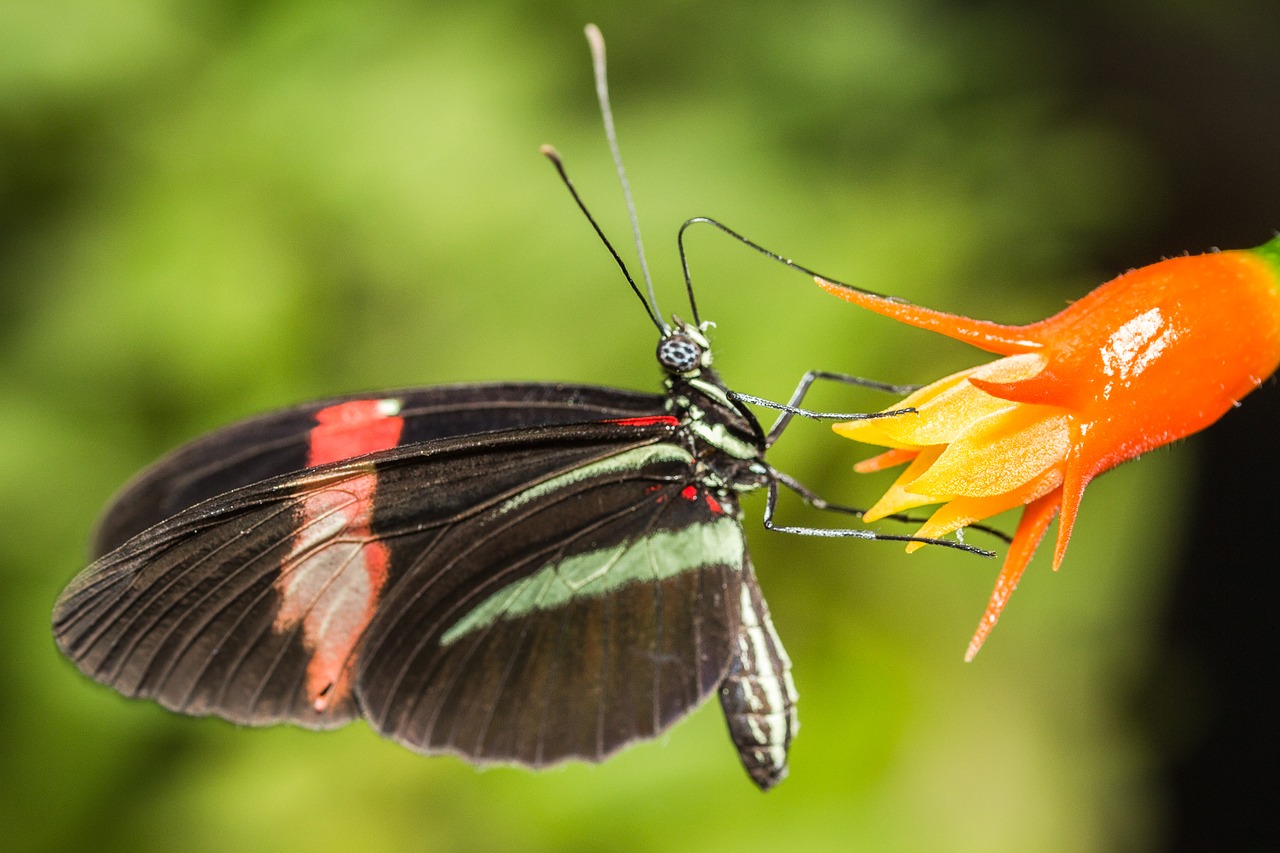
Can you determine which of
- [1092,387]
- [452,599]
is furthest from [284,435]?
[1092,387]

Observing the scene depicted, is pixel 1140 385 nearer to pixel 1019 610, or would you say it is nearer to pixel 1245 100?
pixel 1019 610

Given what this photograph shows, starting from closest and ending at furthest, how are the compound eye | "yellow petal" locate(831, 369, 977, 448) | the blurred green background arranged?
"yellow petal" locate(831, 369, 977, 448) → the compound eye → the blurred green background

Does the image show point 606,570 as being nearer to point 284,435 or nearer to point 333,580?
point 333,580

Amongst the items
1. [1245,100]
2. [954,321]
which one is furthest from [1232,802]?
[954,321]

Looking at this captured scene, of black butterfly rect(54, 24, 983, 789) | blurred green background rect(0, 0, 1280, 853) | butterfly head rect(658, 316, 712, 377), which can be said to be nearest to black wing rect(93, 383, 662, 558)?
black butterfly rect(54, 24, 983, 789)

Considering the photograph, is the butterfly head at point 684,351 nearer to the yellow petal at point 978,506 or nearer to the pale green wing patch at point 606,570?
the pale green wing patch at point 606,570

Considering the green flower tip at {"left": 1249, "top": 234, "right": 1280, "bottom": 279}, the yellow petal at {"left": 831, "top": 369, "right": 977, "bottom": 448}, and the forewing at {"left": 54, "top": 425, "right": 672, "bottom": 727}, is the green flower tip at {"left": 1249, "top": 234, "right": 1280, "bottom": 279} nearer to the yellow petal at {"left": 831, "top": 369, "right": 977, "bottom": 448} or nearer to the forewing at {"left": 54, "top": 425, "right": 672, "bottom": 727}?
the yellow petal at {"left": 831, "top": 369, "right": 977, "bottom": 448}

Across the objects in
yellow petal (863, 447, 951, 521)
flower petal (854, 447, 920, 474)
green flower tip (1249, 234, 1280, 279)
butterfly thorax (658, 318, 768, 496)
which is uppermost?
butterfly thorax (658, 318, 768, 496)
